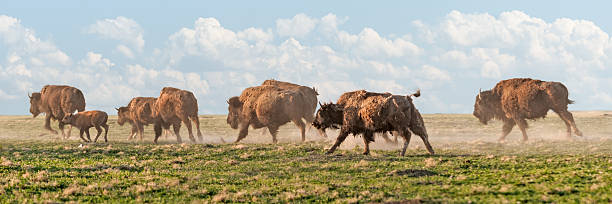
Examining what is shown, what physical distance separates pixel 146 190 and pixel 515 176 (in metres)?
8.27

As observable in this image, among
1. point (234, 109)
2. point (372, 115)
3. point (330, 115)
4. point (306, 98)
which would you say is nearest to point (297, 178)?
point (372, 115)

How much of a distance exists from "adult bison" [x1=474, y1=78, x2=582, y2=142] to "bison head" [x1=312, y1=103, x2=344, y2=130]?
563 inches

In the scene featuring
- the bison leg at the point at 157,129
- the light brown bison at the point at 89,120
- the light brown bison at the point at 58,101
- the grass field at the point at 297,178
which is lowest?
the grass field at the point at 297,178

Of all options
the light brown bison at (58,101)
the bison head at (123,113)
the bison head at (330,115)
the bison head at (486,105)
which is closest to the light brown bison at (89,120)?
the bison head at (123,113)

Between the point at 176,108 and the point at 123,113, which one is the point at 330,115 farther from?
the point at 123,113

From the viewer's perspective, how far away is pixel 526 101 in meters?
27.8

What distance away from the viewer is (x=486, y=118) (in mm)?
31578

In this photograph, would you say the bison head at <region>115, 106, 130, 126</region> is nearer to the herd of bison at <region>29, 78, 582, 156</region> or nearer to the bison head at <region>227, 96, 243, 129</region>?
the herd of bison at <region>29, 78, 582, 156</region>

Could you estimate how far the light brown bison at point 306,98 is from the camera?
28094mm

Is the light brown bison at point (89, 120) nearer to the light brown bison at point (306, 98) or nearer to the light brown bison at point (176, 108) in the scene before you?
the light brown bison at point (176, 108)

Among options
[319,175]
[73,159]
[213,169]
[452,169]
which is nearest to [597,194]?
[452,169]

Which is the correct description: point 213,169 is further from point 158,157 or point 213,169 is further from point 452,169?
point 452,169

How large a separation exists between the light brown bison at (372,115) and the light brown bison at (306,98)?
27.6 ft

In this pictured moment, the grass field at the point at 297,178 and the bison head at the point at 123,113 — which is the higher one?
the bison head at the point at 123,113
